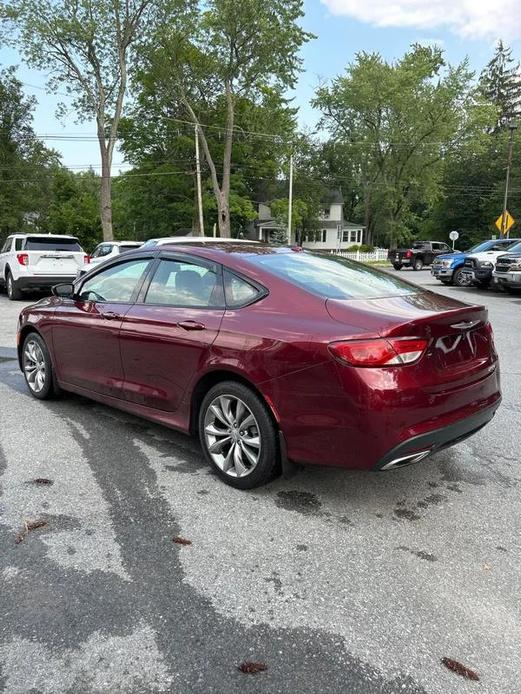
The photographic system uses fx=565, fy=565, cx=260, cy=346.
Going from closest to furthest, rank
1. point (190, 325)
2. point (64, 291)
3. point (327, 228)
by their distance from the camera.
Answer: point (190, 325), point (64, 291), point (327, 228)

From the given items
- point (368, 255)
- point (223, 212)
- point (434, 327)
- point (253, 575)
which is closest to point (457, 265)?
point (434, 327)

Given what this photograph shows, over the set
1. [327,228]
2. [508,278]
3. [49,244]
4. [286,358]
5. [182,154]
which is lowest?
[508,278]

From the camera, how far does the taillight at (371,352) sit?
3002 millimetres

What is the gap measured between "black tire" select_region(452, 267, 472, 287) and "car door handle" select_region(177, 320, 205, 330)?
17.2m

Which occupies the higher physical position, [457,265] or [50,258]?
[50,258]

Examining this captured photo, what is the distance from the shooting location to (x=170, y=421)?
13.3 ft

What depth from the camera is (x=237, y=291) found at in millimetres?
3725

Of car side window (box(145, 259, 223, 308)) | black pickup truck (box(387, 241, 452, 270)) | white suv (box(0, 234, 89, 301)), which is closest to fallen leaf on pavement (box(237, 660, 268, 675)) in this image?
car side window (box(145, 259, 223, 308))

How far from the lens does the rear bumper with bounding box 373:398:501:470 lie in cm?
304

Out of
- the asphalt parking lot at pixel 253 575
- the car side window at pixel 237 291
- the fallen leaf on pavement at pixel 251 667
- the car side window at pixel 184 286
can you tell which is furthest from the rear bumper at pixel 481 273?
the fallen leaf on pavement at pixel 251 667

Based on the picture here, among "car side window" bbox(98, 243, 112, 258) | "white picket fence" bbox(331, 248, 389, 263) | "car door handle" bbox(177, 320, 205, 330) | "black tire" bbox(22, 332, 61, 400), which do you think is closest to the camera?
"car door handle" bbox(177, 320, 205, 330)

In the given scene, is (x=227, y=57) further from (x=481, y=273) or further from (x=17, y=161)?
(x=481, y=273)

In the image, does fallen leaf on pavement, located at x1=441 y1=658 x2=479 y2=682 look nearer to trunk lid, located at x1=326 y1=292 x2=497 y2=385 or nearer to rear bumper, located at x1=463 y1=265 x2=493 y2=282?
trunk lid, located at x1=326 y1=292 x2=497 y2=385

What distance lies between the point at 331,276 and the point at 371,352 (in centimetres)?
102
